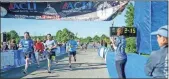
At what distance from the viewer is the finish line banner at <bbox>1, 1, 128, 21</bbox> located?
6.14 m

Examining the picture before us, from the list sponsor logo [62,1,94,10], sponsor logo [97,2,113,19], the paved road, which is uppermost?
sponsor logo [62,1,94,10]

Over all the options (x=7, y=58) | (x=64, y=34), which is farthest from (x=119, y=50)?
(x=7, y=58)

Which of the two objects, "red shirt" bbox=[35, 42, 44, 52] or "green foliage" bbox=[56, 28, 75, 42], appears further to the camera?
"red shirt" bbox=[35, 42, 44, 52]

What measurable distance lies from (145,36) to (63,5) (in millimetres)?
1541

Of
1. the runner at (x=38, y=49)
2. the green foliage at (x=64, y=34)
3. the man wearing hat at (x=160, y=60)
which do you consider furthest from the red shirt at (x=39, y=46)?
the man wearing hat at (x=160, y=60)

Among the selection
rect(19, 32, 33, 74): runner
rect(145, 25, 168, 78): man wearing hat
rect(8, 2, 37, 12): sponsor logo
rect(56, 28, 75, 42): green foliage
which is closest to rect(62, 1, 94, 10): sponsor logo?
rect(56, 28, 75, 42): green foliage

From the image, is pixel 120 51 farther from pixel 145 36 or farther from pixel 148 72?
pixel 148 72

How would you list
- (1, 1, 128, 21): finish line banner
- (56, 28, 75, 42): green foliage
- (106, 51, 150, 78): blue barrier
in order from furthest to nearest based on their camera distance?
(1, 1, 128, 21): finish line banner < (56, 28, 75, 42): green foliage < (106, 51, 150, 78): blue barrier

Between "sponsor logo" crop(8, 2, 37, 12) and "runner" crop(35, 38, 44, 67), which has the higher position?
"sponsor logo" crop(8, 2, 37, 12)

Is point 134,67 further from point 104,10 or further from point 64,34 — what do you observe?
point 64,34

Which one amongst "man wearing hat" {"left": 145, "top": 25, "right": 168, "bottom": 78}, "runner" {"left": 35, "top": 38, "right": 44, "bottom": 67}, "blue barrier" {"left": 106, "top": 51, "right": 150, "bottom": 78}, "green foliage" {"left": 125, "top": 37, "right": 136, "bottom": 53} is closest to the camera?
"man wearing hat" {"left": 145, "top": 25, "right": 168, "bottom": 78}

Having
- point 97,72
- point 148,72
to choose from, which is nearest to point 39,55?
point 97,72

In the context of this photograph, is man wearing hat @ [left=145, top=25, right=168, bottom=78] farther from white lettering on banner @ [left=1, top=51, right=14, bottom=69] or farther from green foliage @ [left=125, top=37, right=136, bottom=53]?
white lettering on banner @ [left=1, top=51, right=14, bottom=69]

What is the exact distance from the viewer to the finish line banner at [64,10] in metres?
6.14
